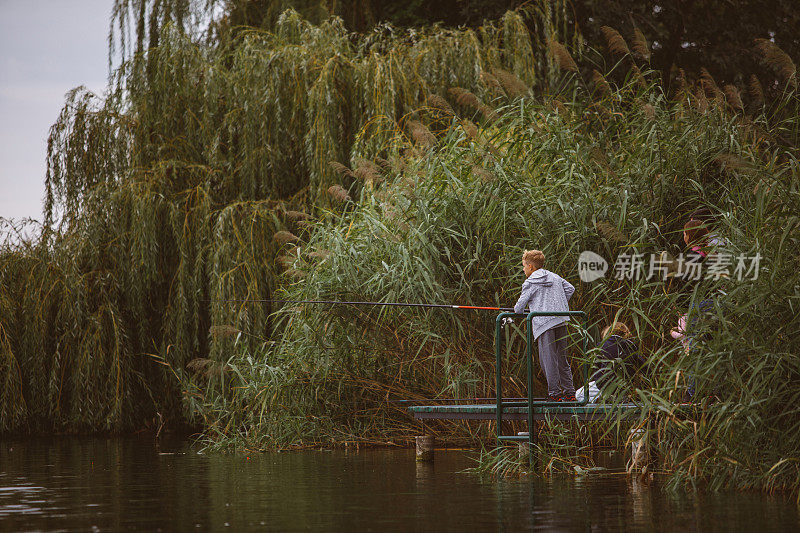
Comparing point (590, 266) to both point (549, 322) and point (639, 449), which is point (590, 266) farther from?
point (639, 449)

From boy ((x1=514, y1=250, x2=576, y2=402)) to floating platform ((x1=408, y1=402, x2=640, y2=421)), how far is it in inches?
15.1

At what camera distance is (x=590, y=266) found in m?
10.1

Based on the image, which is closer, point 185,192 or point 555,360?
point 555,360

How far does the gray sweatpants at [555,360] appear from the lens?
9.06m

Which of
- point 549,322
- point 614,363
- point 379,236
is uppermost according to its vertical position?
point 379,236

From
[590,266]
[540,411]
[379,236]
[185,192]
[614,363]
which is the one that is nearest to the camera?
[614,363]

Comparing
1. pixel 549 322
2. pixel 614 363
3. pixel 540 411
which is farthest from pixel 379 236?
pixel 614 363

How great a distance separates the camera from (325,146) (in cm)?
1480

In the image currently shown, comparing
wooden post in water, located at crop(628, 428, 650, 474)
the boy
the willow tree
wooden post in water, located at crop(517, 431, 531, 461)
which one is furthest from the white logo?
the willow tree

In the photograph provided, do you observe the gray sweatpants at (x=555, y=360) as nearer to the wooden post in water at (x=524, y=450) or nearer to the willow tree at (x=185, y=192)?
the wooden post in water at (x=524, y=450)

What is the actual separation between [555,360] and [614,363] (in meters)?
1.01

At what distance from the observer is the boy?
29.7 ft

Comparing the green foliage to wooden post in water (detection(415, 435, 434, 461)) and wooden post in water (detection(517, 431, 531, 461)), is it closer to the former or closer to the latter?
wooden post in water (detection(517, 431, 531, 461))

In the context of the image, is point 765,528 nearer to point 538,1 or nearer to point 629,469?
point 629,469
